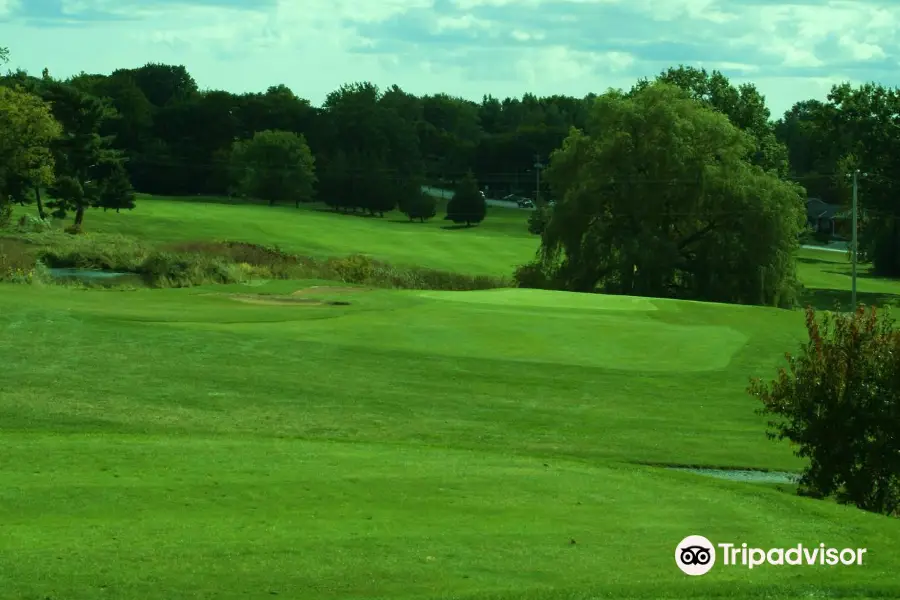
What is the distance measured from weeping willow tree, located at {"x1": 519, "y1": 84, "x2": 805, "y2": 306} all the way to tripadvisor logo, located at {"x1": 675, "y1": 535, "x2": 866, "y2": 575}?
161 feet

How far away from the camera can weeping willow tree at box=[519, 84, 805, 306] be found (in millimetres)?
61781

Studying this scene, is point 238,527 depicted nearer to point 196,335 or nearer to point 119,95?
point 196,335

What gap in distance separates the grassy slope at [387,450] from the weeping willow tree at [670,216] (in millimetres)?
20970

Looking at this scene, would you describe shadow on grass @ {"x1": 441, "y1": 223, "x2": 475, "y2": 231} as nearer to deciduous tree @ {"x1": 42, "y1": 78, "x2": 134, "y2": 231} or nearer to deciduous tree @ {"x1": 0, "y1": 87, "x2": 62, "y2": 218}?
deciduous tree @ {"x1": 42, "y1": 78, "x2": 134, "y2": 231}

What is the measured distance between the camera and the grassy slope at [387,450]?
36.1 feet

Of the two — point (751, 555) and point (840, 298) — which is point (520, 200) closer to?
point (840, 298)

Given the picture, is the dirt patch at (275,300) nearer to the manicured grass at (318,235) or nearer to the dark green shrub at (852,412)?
the dark green shrub at (852,412)

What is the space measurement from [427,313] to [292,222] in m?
64.8

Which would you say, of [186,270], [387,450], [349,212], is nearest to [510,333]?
[387,450]

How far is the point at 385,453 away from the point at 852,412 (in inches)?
259

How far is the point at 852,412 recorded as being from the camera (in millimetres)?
17297

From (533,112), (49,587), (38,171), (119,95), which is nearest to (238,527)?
(49,587)

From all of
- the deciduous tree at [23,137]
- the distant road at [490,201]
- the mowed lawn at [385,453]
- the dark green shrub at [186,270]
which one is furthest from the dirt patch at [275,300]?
the distant road at [490,201]

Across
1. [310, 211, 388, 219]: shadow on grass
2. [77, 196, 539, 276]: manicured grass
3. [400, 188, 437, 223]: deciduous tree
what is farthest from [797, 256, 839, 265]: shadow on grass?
[310, 211, 388, 219]: shadow on grass
